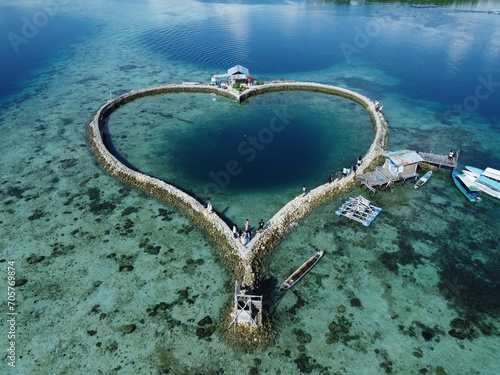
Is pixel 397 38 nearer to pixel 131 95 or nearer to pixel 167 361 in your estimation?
pixel 131 95

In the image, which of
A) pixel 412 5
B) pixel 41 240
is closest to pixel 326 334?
pixel 41 240

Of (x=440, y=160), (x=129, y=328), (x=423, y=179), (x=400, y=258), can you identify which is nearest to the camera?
(x=129, y=328)

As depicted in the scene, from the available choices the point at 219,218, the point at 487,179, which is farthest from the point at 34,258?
the point at 487,179

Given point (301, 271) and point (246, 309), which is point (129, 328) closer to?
point (246, 309)

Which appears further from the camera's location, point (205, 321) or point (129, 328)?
point (205, 321)

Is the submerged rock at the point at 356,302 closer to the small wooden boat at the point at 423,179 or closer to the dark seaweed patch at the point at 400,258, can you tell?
the dark seaweed patch at the point at 400,258
